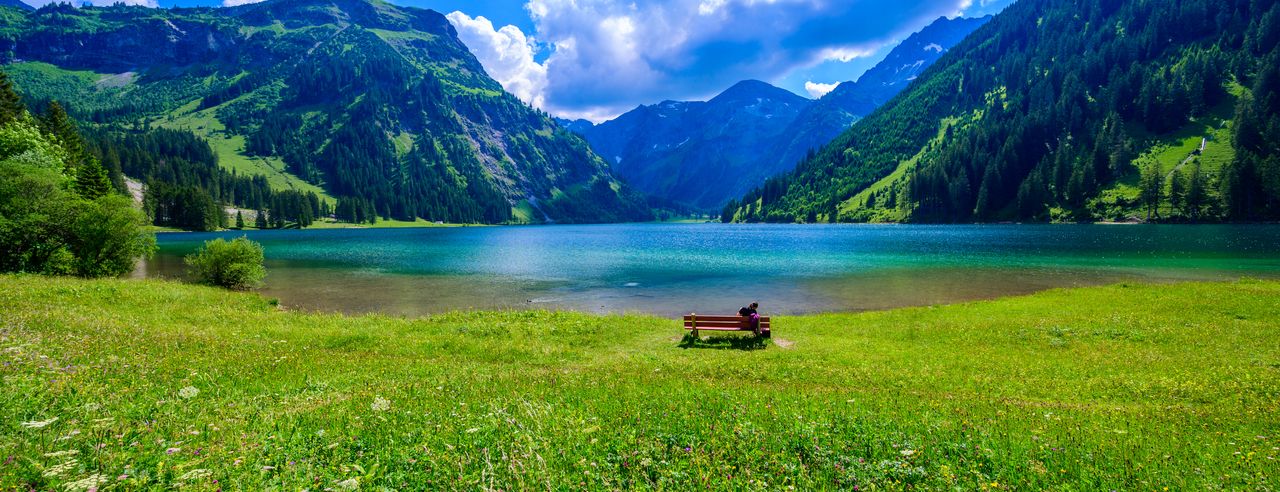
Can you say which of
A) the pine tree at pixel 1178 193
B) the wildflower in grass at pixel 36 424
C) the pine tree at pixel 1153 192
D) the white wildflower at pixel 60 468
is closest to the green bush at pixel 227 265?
the wildflower in grass at pixel 36 424

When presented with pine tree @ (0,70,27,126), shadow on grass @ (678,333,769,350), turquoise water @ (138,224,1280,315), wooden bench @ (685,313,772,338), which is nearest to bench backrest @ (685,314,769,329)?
wooden bench @ (685,313,772,338)

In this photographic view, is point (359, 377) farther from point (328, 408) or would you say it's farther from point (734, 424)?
point (734, 424)

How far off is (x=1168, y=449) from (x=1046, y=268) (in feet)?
210

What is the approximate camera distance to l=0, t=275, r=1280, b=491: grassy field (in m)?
6.95

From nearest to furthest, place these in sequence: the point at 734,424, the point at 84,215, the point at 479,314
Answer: the point at 734,424, the point at 479,314, the point at 84,215

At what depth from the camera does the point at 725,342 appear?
2355 centimetres

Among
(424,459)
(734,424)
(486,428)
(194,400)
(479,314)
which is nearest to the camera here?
(424,459)

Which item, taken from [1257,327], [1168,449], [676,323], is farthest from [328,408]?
[1257,327]

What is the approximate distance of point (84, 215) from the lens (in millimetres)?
40844

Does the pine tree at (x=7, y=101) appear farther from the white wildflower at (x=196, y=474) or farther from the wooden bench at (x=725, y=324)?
the white wildflower at (x=196, y=474)

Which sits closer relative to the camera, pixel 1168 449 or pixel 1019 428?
pixel 1168 449

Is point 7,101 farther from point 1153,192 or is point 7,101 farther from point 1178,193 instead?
point 1178,193

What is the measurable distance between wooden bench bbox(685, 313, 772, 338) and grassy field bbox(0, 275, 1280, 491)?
36.3 inches

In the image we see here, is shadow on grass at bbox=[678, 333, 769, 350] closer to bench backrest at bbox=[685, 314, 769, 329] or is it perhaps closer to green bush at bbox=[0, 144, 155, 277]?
bench backrest at bbox=[685, 314, 769, 329]
